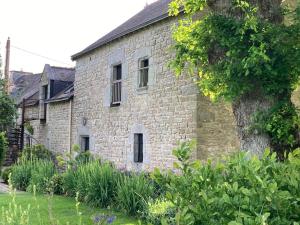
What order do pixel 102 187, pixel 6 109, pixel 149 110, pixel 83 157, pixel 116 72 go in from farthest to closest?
pixel 6 109 < pixel 116 72 < pixel 83 157 < pixel 149 110 < pixel 102 187

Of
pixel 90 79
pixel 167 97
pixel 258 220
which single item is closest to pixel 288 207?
pixel 258 220

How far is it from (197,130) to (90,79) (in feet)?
24.4

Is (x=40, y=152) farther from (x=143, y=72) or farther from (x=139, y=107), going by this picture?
(x=143, y=72)

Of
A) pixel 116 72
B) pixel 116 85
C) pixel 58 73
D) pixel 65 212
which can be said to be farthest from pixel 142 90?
pixel 58 73

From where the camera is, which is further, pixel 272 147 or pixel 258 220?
pixel 272 147

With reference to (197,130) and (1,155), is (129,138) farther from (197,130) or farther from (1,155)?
(1,155)

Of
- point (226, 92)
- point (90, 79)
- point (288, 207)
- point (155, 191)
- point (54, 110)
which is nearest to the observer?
point (288, 207)

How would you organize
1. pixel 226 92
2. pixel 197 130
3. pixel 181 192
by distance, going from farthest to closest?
pixel 197 130, pixel 226 92, pixel 181 192

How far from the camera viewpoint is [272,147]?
6719 millimetres

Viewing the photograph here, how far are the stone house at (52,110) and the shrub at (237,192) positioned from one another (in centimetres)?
1544

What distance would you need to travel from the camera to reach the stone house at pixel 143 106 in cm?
1051

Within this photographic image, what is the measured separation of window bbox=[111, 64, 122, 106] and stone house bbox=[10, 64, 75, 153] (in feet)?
12.8

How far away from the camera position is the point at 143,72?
12898 millimetres

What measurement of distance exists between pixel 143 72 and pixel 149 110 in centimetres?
140
